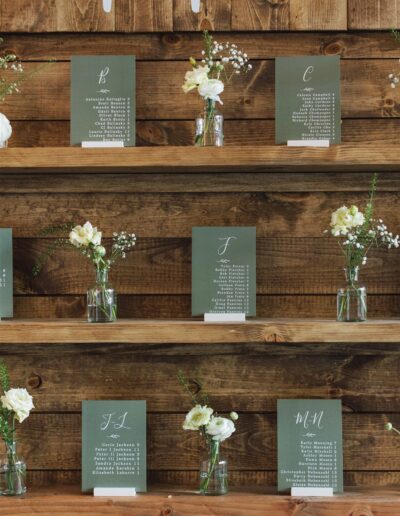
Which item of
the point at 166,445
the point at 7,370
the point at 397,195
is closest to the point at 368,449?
the point at 166,445

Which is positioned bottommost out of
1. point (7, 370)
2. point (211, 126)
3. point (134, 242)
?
point (7, 370)

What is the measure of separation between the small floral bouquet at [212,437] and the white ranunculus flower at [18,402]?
41 cm

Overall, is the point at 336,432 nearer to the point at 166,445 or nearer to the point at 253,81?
the point at 166,445

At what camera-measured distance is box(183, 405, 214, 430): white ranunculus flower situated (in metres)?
2.00

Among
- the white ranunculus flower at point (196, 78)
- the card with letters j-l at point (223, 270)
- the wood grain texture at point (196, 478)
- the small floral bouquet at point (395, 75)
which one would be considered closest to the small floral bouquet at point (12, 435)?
the wood grain texture at point (196, 478)

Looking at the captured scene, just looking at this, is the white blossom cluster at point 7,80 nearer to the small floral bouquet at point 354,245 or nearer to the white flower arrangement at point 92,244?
the white flower arrangement at point 92,244

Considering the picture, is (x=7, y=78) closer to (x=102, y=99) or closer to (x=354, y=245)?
(x=102, y=99)

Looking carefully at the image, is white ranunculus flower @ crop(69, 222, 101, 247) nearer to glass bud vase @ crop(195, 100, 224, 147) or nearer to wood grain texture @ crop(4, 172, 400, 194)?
wood grain texture @ crop(4, 172, 400, 194)

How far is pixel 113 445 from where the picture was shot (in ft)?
6.70

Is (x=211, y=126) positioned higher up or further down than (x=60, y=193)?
higher up

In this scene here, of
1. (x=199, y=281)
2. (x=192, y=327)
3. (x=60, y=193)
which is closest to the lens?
(x=192, y=327)

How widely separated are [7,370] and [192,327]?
596mm

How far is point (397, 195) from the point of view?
7.15 ft

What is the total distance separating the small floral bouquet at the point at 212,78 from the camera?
6.59 feet
